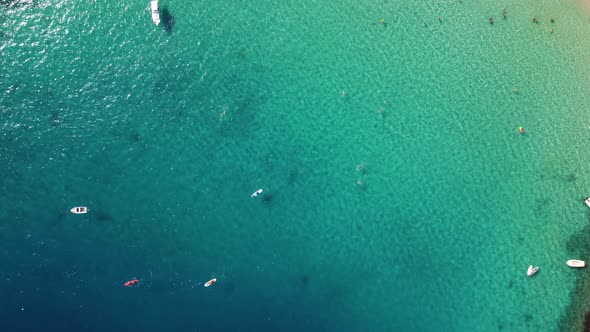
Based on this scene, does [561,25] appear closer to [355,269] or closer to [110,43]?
[355,269]

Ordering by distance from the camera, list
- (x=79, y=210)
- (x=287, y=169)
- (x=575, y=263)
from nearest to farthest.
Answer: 1. (x=79, y=210)
2. (x=575, y=263)
3. (x=287, y=169)

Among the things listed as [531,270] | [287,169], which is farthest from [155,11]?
[531,270]

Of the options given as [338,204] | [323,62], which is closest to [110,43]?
[323,62]

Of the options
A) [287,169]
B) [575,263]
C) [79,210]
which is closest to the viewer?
[79,210]

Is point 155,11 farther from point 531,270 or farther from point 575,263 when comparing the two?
point 575,263

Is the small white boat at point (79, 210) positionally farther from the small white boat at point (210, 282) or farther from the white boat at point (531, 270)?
the white boat at point (531, 270)

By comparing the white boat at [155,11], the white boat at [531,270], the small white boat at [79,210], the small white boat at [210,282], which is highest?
the white boat at [155,11]

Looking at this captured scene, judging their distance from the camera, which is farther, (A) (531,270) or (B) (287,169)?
(B) (287,169)

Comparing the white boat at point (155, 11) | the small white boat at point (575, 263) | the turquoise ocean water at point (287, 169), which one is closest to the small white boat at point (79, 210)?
the turquoise ocean water at point (287, 169)
